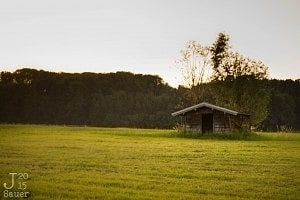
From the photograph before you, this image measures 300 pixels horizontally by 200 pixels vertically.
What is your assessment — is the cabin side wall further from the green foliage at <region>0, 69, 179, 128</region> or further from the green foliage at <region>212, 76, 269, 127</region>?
the green foliage at <region>0, 69, 179, 128</region>

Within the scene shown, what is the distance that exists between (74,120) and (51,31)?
97108 mm

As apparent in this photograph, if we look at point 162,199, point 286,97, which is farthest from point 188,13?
point 286,97

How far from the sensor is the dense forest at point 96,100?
410ft

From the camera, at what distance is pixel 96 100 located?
14175 cm

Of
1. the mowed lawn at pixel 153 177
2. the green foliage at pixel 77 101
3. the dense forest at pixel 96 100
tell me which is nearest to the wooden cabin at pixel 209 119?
the mowed lawn at pixel 153 177

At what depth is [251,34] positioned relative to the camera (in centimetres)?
4303

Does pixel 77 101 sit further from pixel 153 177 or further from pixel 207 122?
pixel 153 177

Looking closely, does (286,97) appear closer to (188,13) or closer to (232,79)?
(232,79)

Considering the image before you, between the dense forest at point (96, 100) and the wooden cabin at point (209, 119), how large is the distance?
2391 inches

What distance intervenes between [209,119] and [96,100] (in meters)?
87.4

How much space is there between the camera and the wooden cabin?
54594 mm

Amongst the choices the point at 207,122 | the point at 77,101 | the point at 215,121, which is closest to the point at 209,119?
the point at 207,122

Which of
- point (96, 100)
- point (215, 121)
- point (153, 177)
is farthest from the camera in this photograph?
Answer: point (96, 100)

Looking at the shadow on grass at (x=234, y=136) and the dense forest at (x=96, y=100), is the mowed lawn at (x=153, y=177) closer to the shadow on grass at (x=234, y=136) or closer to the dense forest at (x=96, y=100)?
the shadow on grass at (x=234, y=136)
